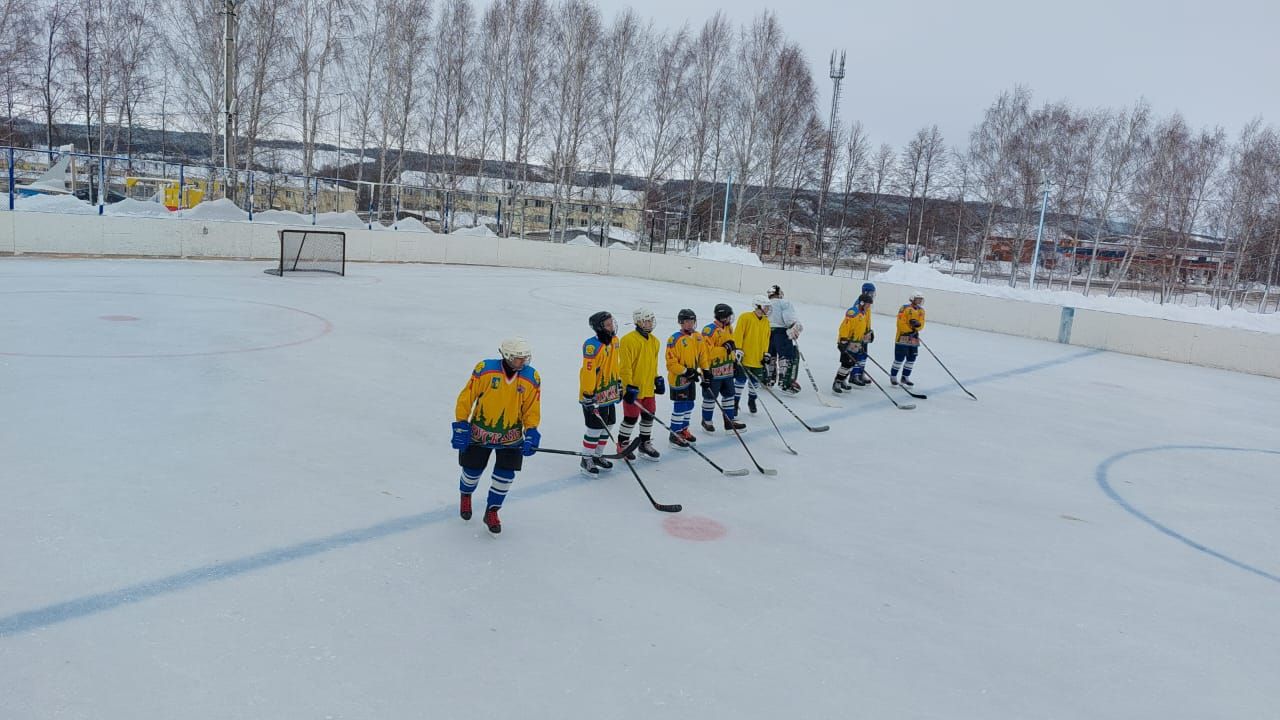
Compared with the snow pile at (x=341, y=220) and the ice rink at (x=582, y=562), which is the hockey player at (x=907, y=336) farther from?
the snow pile at (x=341, y=220)

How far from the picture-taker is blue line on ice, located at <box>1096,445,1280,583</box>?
510 cm

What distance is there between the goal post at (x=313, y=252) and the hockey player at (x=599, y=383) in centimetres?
1454

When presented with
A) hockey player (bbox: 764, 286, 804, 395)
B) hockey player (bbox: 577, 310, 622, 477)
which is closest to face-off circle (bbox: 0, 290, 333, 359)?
hockey player (bbox: 577, 310, 622, 477)

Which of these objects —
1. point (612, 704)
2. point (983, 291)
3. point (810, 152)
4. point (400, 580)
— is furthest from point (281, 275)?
point (810, 152)

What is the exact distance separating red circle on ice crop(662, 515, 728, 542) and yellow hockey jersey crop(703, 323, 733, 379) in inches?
73.0

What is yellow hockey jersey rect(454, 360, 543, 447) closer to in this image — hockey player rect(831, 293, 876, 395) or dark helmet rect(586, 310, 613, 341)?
dark helmet rect(586, 310, 613, 341)

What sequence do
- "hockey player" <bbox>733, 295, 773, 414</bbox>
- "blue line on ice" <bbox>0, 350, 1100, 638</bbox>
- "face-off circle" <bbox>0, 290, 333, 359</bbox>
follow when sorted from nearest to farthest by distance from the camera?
"blue line on ice" <bbox>0, 350, 1100, 638</bbox>
"hockey player" <bbox>733, 295, 773, 414</bbox>
"face-off circle" <bbox>0, 290, 333, 359</bbox>

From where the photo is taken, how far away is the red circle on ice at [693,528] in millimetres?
4892

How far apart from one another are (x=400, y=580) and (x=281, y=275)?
1519 cm

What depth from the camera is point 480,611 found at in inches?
147

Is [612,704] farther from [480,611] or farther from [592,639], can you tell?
[480,611]

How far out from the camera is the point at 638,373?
19.7 ft

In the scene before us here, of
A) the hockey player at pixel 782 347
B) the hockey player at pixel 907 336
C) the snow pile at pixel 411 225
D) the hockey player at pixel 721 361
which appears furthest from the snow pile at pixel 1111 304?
the snow pile at pixel 411 225

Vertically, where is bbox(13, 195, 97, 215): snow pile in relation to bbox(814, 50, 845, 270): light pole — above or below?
below
